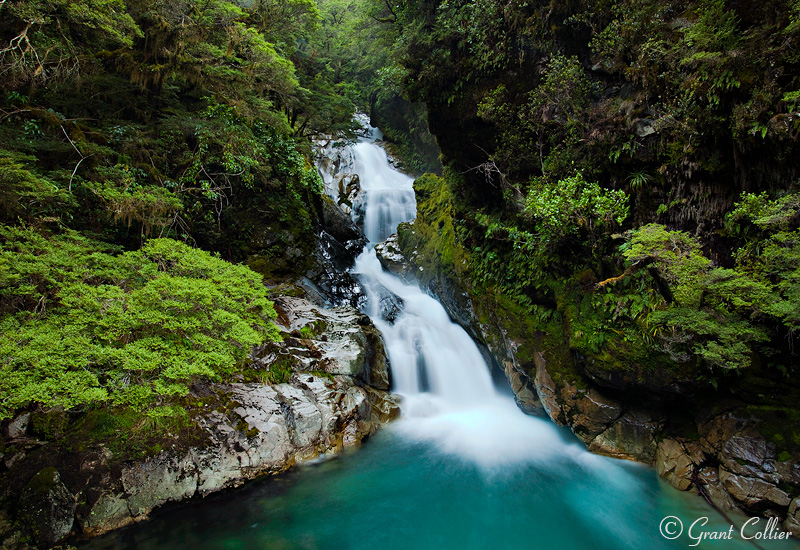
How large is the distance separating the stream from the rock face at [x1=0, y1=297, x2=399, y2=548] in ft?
0.99

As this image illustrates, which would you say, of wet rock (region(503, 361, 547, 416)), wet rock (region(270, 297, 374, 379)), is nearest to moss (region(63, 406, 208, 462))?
wet rock (region(270, 297, 374, 379))

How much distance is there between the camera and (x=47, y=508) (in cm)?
453

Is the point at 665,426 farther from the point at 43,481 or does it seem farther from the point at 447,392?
the point at 43,481

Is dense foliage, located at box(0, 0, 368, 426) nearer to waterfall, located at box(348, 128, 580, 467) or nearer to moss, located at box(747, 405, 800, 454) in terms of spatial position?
waterfall, located at box(348, 128, 580, 467)

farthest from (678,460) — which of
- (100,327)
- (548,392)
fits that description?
(100,327)

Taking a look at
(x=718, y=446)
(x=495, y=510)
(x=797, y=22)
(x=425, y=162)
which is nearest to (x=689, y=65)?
(x=797, y=22)

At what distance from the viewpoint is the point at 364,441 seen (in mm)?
7605

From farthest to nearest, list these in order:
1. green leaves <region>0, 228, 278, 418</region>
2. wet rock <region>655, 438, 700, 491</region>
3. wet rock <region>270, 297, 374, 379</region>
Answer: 1. wet rock <region>270, 297, 374, 379</region>
2. wet rock <region>655, 438, 700, 491</region>
3. green leaves <region>0, 228, 278, 418</region>

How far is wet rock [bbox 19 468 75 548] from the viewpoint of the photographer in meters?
4.43

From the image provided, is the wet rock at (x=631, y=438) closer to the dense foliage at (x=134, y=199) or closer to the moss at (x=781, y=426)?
the moss at (x=781, y=426)

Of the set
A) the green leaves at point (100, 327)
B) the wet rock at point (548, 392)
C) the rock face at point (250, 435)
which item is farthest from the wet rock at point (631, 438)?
the green leaves at point (100, 327)

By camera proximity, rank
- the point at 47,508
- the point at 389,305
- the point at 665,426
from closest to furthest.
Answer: the point at 47,508
the point at 665,426
the point at 389,305
